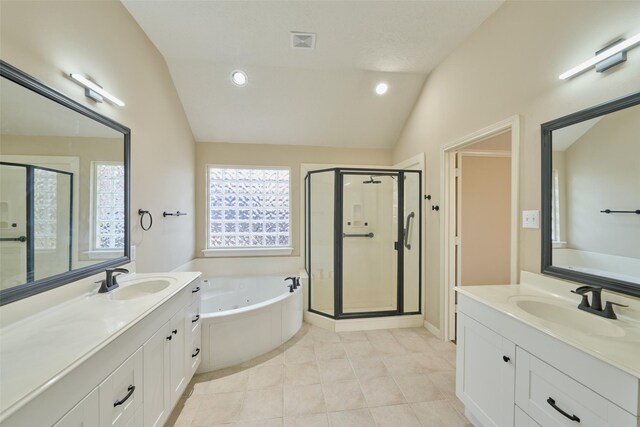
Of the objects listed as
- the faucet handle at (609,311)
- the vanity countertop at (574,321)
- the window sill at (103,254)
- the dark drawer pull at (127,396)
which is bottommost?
the dark drawer pull at (127,396)

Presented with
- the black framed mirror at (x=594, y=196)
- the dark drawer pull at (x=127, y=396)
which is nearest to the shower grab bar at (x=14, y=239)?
the dark drawer pull at (x=127, y=396)

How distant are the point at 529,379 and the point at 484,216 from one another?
267 centimetres

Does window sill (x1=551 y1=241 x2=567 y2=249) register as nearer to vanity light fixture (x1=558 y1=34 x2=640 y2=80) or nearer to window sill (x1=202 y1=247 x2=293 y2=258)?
vanity light fixture (x1=558 y1=34 x2=640 y2=80)

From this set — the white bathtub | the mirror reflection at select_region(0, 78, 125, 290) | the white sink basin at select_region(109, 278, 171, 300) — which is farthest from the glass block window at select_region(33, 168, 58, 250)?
the white bathtub

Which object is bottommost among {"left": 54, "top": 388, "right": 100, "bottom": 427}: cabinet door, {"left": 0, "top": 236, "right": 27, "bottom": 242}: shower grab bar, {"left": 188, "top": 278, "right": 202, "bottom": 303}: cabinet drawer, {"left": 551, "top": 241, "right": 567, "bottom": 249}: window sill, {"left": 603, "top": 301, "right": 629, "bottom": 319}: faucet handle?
{"left": 54, "top": 388, "right": 100, "bottom": 427}: cabinet door

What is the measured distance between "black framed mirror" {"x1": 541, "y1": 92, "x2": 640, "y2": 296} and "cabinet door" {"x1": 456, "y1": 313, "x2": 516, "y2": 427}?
593mm

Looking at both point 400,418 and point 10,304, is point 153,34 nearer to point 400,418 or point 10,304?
point 10,304

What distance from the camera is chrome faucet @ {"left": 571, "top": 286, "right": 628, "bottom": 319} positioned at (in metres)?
1.15

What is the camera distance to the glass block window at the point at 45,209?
46.9 inches

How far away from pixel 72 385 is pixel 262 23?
2.51 meters

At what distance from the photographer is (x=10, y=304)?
104 centimetres

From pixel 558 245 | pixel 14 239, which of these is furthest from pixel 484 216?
pixel 14 239

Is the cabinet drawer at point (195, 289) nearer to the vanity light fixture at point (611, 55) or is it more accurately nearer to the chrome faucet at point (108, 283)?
the chrome faucet at point (108, 283)

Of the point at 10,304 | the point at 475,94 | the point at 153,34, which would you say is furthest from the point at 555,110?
the point at 153,34
